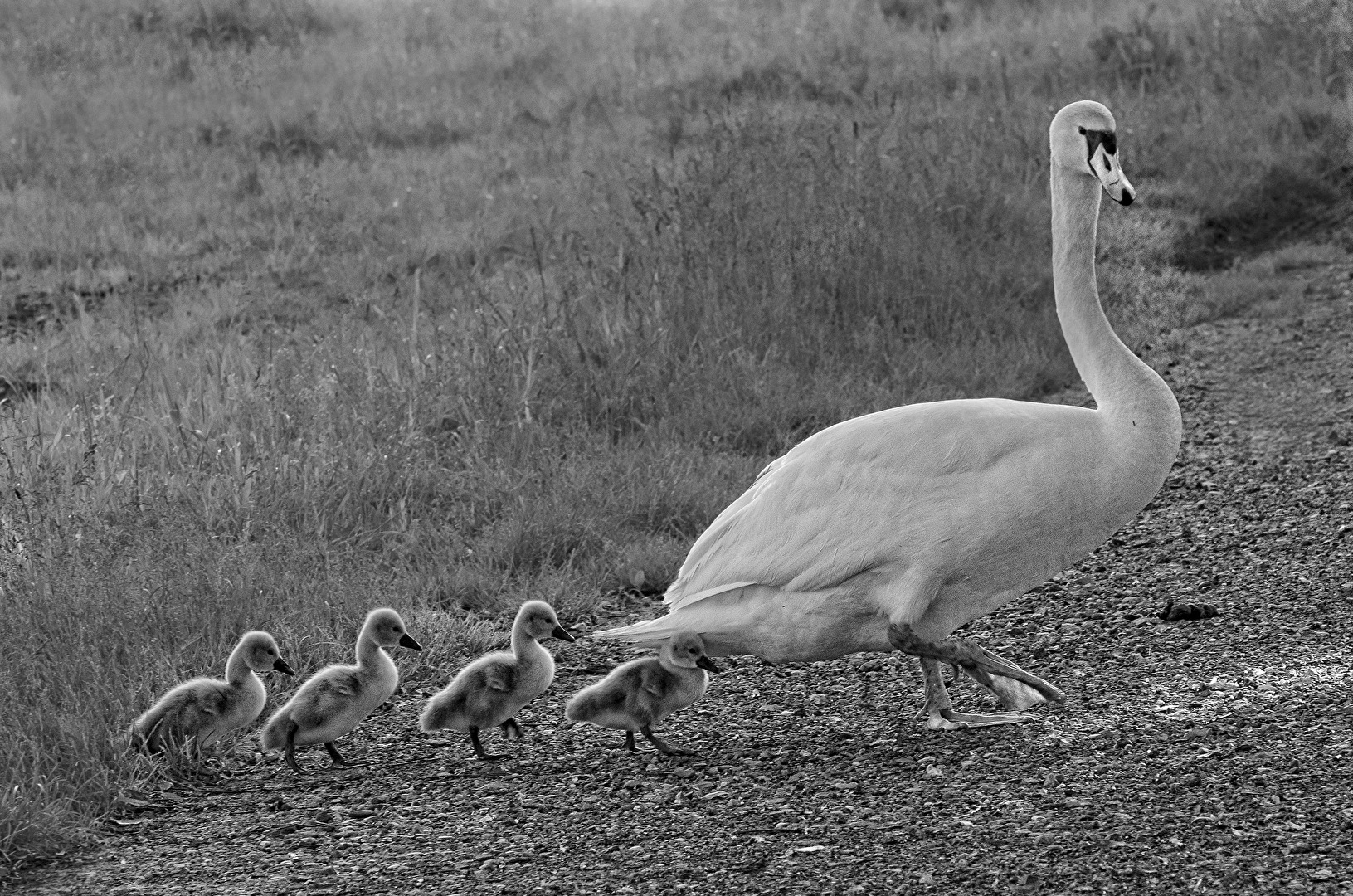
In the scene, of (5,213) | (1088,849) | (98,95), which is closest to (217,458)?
(1088,849)

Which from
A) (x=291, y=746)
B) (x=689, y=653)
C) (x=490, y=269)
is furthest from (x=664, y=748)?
(x=490, y=269)

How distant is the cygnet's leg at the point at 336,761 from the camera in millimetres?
5520

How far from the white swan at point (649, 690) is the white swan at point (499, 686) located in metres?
0.28

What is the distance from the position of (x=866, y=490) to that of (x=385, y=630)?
177 cm

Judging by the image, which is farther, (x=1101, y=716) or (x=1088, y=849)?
(x=1101, y=716)

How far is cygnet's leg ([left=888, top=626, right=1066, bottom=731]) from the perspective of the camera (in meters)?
5.14

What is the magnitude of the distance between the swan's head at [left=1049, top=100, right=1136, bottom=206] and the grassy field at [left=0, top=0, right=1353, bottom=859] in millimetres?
2688

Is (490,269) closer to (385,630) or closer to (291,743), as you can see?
(385,630)

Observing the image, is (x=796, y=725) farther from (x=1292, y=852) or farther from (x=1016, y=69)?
(x=1016, y=69)

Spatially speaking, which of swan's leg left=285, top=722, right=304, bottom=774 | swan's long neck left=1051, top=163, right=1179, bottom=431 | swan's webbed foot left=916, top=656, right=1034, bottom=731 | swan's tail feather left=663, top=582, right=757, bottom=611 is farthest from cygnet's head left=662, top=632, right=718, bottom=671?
swan's long neck left=1051, top=163, right=1179, bottom=431

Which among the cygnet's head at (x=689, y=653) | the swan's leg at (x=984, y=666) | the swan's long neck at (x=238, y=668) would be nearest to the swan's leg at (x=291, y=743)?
the swan's long neck at (x=238, y=668)

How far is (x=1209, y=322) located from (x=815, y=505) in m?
7.56

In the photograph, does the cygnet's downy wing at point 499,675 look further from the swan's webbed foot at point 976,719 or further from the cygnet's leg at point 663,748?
the swan's webbed foot at point 976,719

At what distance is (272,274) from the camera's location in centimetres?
1268
